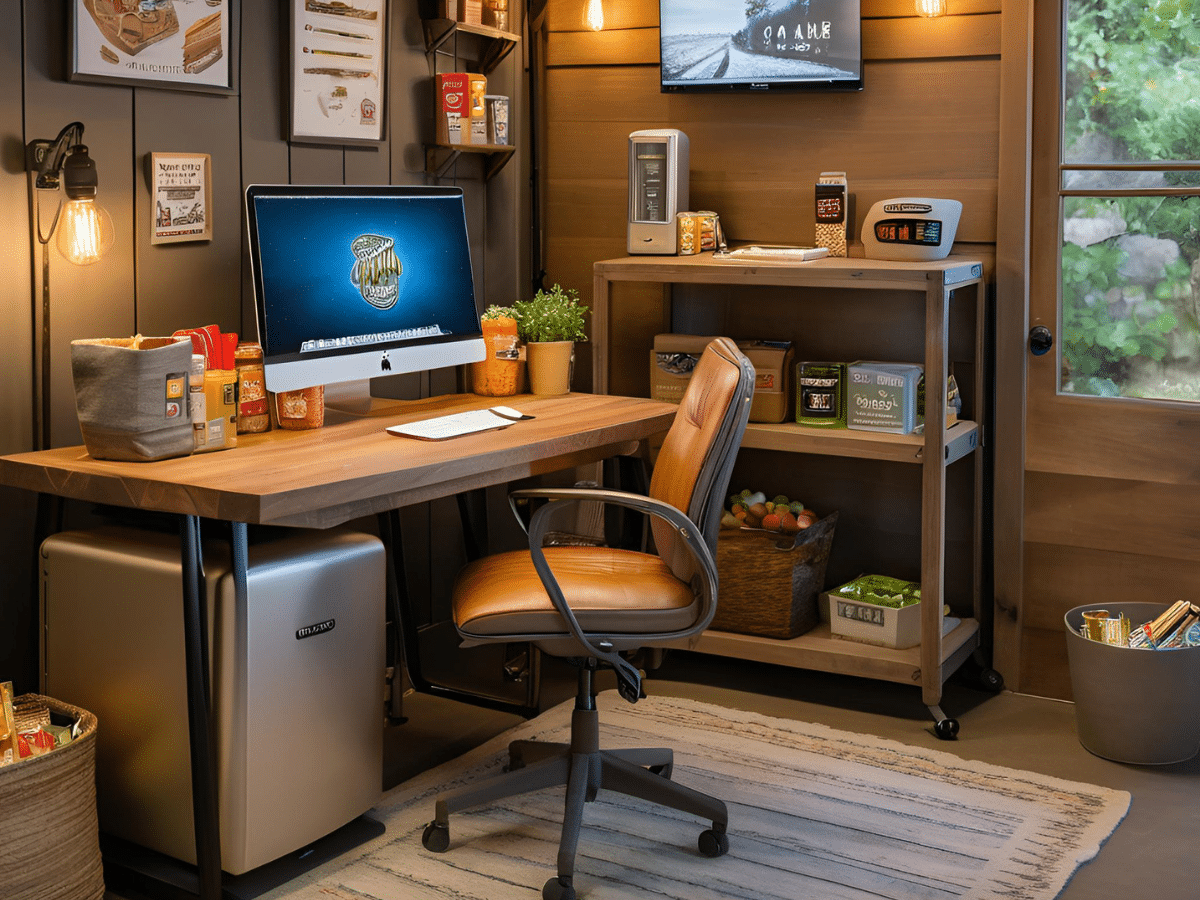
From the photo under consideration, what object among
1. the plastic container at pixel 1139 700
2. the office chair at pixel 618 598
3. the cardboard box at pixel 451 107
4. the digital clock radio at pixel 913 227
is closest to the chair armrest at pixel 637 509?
the office chair at pixel 618 598

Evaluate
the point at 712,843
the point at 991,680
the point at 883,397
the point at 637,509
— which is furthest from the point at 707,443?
the point at 991,680

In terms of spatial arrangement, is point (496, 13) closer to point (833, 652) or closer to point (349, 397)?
point (349, 397)

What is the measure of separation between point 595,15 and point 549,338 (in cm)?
107

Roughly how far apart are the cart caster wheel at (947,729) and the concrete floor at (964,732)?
0.02m

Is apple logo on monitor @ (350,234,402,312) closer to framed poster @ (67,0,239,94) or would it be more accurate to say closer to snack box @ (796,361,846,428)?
framed poster @ (67,0,239,94)

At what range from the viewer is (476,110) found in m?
3.42

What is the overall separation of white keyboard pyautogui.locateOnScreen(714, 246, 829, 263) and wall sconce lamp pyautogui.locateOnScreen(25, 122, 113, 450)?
158 cm

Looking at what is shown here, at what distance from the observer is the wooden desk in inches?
84.4

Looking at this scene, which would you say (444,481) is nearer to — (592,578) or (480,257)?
(592,578)

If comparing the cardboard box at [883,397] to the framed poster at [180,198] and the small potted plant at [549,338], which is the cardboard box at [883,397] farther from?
the framed poster at [180,198]

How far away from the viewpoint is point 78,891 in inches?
86.2

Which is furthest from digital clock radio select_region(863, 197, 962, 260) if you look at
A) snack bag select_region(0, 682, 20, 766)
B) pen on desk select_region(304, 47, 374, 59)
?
snack bag select_region(0, 682, 20, 766)

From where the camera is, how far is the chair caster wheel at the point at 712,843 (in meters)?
2.51

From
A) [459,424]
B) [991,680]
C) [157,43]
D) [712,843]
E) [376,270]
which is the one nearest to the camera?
[712,843]
